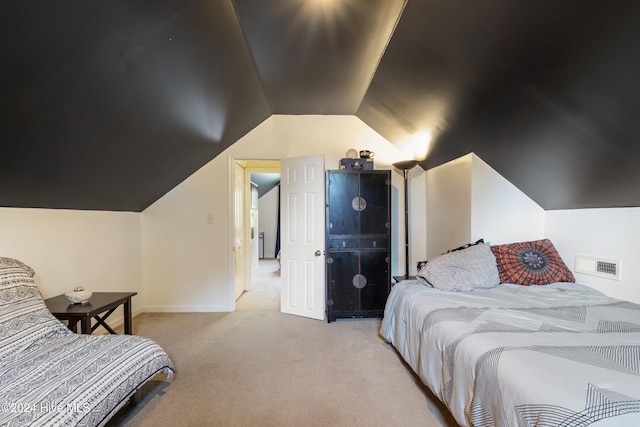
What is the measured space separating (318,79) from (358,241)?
1762 mm

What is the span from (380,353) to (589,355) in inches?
63.1

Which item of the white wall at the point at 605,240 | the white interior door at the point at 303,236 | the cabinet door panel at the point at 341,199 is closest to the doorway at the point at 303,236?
the white interior door at the point at 303,236

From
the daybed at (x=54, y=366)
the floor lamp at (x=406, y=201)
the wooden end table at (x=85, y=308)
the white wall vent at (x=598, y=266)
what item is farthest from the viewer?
the floor lamp at (x=406, y=201)

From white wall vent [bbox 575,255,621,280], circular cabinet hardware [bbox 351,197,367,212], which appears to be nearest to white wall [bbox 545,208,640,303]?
white wall vent [bbox 575,255,621,280]

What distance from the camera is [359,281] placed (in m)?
3.31

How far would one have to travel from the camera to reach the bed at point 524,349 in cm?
94

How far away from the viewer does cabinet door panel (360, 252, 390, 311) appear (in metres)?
3.31

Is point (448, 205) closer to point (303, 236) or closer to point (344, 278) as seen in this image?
point (344, 278)

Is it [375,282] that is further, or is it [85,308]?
[375,282]

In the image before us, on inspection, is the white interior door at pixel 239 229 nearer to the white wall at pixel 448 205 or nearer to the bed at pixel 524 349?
the bed at pixel 524 349

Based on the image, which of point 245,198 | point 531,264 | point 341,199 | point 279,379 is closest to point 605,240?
point 531,264

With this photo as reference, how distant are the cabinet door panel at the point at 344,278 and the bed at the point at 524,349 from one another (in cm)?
96

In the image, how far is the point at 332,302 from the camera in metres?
3.29

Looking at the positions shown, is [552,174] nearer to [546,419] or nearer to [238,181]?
[546,419]
